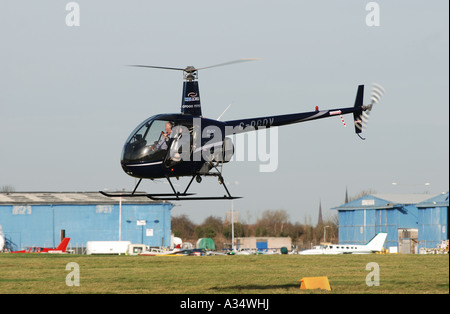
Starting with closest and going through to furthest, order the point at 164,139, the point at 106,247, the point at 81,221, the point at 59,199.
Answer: the point at 164,139
the point at 106,247
the point at 81,221
the point at 59,199

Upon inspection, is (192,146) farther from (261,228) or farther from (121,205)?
(261,228)

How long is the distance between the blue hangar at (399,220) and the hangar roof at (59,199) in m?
31.9

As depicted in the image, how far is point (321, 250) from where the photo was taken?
75.2m

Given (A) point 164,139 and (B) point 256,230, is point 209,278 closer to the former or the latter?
(A) point 164,139

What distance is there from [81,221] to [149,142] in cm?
6419

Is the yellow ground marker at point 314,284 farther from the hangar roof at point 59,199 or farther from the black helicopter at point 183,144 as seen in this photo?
the hangar roof at point 59,199

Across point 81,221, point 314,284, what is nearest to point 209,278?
point 314,284

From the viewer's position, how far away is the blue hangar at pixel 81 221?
84.6 metres

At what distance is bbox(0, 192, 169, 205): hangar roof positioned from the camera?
3391 inches

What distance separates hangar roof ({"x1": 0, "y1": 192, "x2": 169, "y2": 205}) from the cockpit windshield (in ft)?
205

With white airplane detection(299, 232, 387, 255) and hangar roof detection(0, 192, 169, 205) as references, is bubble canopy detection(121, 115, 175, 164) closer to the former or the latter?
white airplane detection(299, 232, 387, 255)

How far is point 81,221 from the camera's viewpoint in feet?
281

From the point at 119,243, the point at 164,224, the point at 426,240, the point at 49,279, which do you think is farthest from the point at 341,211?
the point at 49,279
